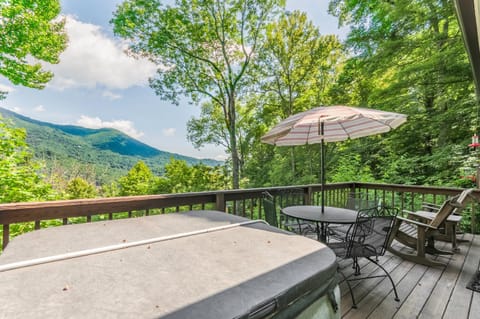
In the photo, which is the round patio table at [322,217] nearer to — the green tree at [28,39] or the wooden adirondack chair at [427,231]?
the wooden adirondack chair at [427,231]

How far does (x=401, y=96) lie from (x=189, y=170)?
1078cm

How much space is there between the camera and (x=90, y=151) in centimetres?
1747

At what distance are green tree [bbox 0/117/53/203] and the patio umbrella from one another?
599 centimetres

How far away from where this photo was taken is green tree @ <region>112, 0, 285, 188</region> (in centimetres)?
952

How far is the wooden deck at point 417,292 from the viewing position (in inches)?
79.4

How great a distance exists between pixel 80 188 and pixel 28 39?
7.67 meters

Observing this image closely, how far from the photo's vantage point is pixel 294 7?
10125mm

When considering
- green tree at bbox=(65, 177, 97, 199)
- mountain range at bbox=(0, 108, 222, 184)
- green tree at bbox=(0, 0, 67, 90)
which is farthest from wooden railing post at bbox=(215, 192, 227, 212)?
green tree at bbox=(65, 177, 97, 199)

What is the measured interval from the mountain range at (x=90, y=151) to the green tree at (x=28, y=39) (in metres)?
2.70

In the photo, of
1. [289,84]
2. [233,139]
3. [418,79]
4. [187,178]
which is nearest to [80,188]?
[187,178]

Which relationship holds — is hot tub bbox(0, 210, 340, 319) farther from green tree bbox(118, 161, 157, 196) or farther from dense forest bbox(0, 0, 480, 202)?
green tree bbox(118, 161, 157, 196)

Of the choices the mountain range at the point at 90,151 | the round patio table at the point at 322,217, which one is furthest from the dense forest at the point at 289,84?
the round patio table at the point at 322,217

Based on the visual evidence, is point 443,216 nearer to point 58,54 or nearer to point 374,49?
point 374,49

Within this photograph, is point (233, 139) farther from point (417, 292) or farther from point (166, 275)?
point (166, 275)
